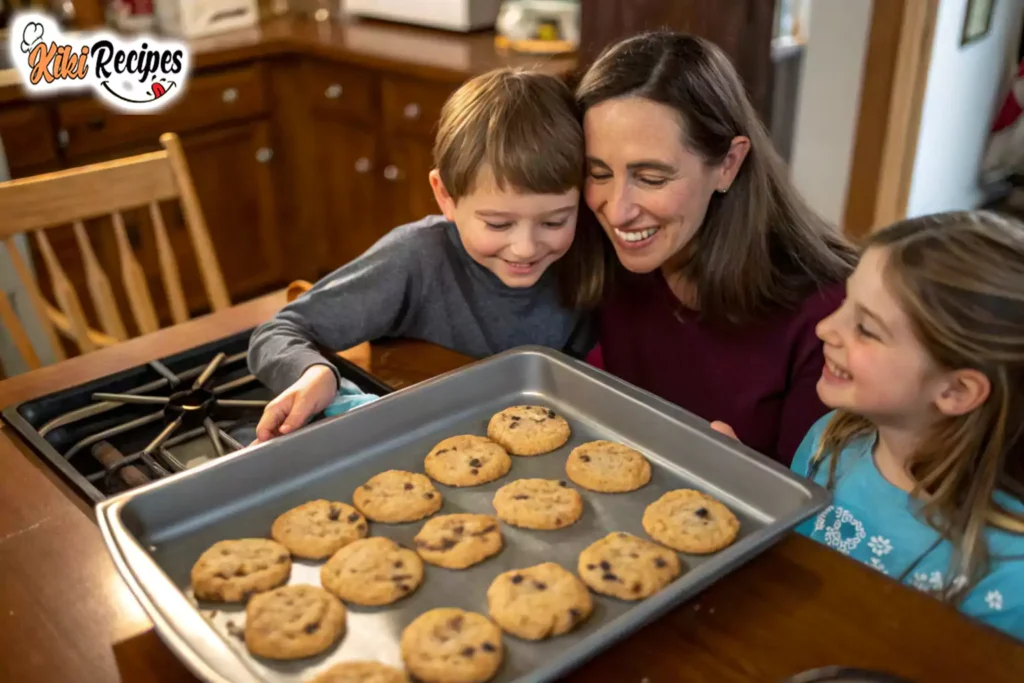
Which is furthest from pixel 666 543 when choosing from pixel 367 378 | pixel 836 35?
pixel 836 35

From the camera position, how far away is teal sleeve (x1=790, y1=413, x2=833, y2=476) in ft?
3.65

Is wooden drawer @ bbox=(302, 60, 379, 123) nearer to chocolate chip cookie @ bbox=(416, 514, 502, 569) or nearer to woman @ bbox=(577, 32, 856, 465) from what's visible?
woman @ bbox=(577, 32, 856, 465)

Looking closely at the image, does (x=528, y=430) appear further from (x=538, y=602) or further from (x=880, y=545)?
(x=880, y=545)

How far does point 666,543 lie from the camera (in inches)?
35.0

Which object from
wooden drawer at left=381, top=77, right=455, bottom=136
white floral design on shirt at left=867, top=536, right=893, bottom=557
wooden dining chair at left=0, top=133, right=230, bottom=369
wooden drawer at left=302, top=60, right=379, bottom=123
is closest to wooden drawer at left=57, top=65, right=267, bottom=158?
wooden drawer at left=302, top=60, right=379, bottom=123

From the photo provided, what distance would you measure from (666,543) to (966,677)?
281mm

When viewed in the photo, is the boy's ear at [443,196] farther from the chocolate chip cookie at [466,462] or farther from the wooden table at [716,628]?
the wooden table at [716,628]

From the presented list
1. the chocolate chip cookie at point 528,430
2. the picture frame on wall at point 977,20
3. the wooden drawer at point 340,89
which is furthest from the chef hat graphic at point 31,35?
the picture frame on wall at point 977,20

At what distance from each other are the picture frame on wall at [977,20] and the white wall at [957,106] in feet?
0.09

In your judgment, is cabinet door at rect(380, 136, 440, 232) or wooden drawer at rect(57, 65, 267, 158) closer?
wooden drawer at rect(57, 65, 267, 158)

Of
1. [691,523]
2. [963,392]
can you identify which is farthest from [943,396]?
[691,523]

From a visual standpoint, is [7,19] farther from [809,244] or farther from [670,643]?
[670,643]

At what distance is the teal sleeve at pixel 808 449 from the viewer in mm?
1112

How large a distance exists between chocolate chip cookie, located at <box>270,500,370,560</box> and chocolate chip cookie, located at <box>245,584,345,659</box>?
2.3 inches
